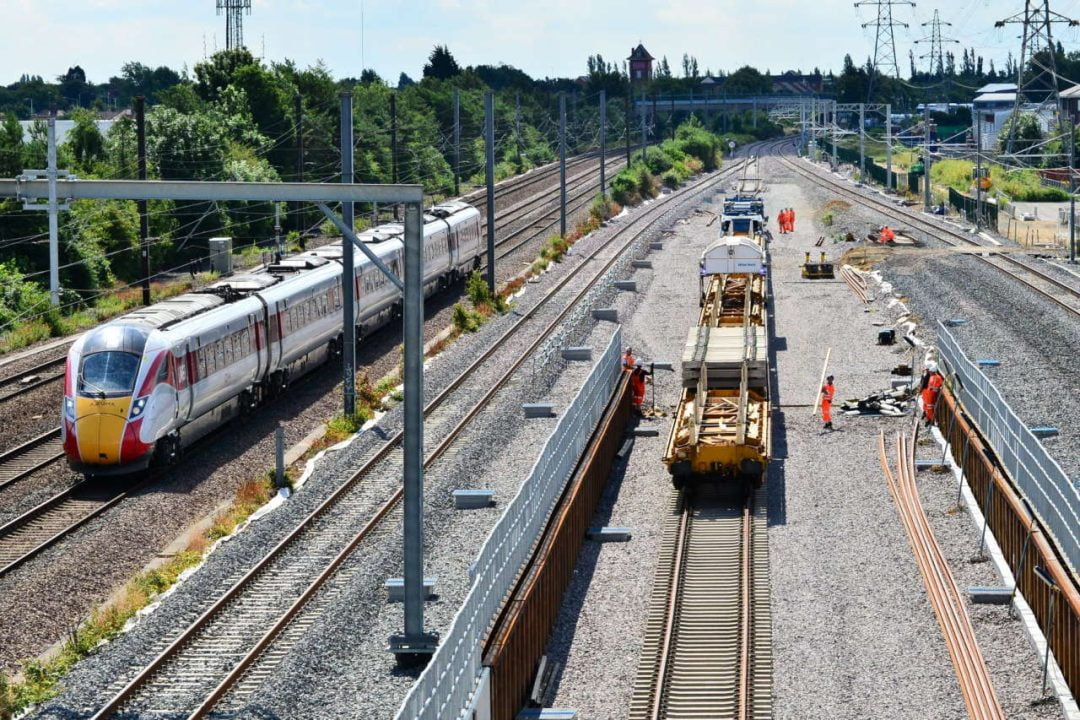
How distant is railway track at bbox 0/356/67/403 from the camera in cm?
3284

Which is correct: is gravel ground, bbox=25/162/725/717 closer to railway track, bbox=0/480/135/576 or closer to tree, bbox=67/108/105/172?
railway track, bbox=0/480/135/576

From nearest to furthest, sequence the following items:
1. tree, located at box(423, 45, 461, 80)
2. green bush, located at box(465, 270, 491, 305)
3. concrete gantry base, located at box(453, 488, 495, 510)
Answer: concrete gantry base, located at box(453, 488, 495, 510)
green bush, located at box(465, 270, 491, 305)
tree, located at box(423, 45, 461, 80)

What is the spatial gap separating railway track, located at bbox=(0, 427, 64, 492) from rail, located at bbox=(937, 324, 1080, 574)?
17243 mm

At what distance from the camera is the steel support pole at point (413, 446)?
52.6ft

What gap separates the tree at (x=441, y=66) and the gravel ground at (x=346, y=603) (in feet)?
417

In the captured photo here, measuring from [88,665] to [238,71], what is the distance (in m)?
64.4

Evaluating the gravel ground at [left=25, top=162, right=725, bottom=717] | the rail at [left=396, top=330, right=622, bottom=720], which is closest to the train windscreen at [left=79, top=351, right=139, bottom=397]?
the gravel ground at [left=25, top=162, right=725, bottom=717]

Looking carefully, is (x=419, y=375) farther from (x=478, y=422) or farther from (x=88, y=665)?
(x=478, y=422)

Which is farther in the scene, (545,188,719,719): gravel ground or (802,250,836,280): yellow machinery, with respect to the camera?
(802,250,836,280): yellow machinery

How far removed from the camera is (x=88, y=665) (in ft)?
57.3

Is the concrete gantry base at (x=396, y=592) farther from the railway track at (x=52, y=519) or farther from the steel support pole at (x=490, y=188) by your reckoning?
the steel support pole at (x=490, y=188)

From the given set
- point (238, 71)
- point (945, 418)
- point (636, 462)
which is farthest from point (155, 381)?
point (238, 71)

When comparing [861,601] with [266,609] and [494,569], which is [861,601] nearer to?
[494,569]

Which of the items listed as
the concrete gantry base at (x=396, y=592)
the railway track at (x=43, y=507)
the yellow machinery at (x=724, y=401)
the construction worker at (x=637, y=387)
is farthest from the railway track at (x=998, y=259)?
the concrete gantry base at (x=396, y=592)
